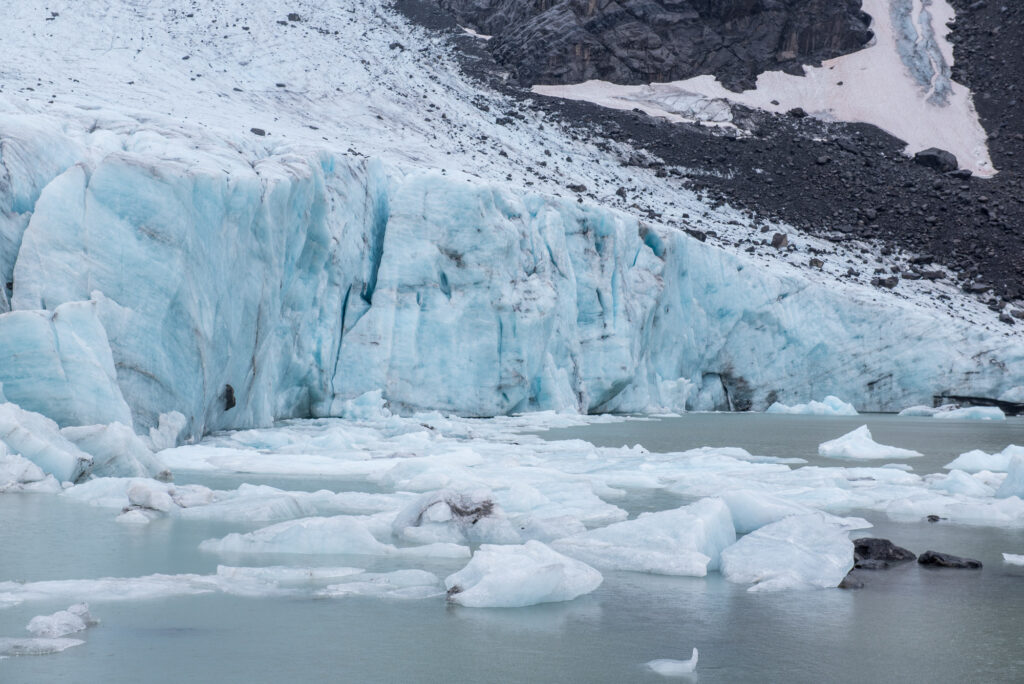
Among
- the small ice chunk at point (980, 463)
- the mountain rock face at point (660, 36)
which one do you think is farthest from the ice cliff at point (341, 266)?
the mountain rock face at point (660, 36)

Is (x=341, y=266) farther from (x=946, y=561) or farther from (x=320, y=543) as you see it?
Answer: (x=946, y=561)

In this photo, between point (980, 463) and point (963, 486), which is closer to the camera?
point (963, 486)

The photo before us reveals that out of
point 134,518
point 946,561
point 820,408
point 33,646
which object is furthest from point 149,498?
point 820,408

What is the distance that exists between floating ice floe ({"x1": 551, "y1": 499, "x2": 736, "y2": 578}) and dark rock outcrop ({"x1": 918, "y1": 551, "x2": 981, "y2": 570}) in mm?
959

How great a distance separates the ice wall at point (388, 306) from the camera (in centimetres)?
869

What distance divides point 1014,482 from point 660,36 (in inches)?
1352

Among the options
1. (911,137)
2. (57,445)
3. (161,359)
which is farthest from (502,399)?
(911,137)

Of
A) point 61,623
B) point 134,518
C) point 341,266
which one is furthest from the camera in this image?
point 341,266

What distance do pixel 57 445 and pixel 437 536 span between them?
328 centimetres

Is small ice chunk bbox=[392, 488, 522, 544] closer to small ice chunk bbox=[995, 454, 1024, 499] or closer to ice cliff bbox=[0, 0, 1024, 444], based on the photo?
ice cliff bbox=[0, 0, 1024, 444]

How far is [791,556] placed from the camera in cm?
465

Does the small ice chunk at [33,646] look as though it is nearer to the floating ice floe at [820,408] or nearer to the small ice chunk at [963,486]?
the small ice chunk at [963,486]

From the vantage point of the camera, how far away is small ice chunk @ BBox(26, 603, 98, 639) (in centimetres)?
324

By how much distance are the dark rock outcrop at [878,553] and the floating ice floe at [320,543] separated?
201 centimetres
